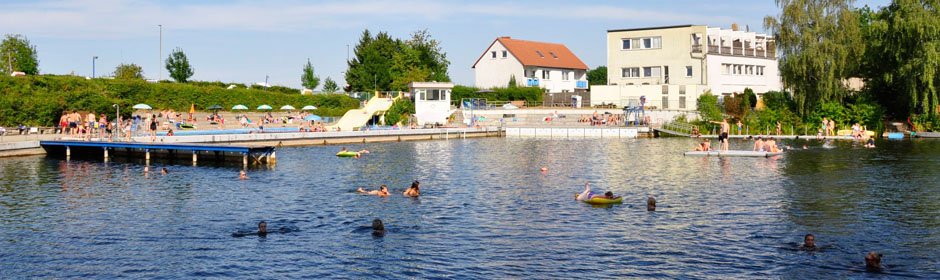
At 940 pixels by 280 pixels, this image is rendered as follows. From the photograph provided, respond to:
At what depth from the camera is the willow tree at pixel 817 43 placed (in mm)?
79875

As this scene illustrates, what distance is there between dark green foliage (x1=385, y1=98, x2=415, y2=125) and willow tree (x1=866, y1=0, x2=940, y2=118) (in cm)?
4647

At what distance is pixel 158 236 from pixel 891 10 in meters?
71.4

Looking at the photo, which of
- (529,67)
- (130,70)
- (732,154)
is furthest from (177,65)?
(732,154)

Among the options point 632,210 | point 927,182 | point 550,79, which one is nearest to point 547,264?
point 632,210

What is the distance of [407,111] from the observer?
99.5 metres

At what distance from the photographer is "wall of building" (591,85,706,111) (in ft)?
330

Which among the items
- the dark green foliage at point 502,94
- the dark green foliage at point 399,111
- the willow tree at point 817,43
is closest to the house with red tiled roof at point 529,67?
the dark green foliage at point 502,94

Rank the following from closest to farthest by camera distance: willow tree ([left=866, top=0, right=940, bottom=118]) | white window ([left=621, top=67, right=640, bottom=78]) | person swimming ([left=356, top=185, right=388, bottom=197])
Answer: person swimming ([left=356, top=185, right=388, bottom=197]) → willow tree ([left=866, top=0, right=940, bottom=118]) → white window ([left=621, top=67, right=640, bottom=78])

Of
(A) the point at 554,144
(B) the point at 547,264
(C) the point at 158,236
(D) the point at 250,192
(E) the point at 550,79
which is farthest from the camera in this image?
(E) the point at 550,79

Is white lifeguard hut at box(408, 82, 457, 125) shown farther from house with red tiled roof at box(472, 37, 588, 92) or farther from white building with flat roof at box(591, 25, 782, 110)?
house with red tiled roof at box(472, 37, 588, 92)

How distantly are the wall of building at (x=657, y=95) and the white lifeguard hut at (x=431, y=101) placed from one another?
20226mm

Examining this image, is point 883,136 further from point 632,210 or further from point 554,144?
point 632,210

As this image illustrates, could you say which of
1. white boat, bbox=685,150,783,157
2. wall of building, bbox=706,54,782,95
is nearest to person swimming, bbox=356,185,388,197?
white boat, bbox=685,150,783,157

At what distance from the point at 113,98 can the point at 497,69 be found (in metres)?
55.7
